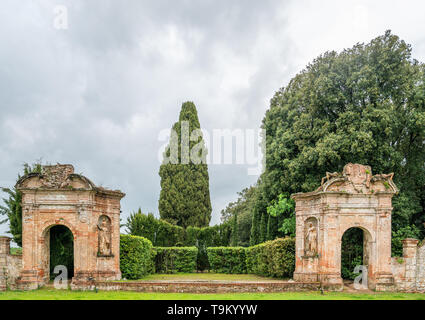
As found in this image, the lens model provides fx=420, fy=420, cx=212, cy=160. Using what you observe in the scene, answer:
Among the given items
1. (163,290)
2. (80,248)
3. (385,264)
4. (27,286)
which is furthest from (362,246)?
(27,286)

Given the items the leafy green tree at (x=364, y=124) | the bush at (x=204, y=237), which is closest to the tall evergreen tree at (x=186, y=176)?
the bush at (x=204, y=237)

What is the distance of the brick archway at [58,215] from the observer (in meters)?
17.0

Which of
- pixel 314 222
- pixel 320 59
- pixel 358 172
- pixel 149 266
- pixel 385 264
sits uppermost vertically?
pixel 320 59

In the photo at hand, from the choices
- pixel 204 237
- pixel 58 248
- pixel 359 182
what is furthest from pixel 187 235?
pixel 359 182

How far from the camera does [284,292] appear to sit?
16.3m

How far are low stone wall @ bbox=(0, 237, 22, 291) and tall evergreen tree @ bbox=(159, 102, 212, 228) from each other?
1823 cm

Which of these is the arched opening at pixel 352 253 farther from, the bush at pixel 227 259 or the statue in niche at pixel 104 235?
the statue in niche at pixel 104 235

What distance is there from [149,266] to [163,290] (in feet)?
26.1

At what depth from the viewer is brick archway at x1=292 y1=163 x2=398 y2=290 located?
17.3m

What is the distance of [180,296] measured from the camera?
15.2m

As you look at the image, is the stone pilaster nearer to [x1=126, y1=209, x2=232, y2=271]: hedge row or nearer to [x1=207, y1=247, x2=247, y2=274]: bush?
[x1=126, y1=209, x2=232, y2=271]: hedge row

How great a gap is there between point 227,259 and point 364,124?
42.7ft

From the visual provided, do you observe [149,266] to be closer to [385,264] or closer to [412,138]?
[385,264]

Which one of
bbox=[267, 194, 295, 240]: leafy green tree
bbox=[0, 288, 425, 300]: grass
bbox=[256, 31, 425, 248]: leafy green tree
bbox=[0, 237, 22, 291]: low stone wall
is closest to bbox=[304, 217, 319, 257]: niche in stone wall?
bbox=[0, 288, 425, 300]: grass
